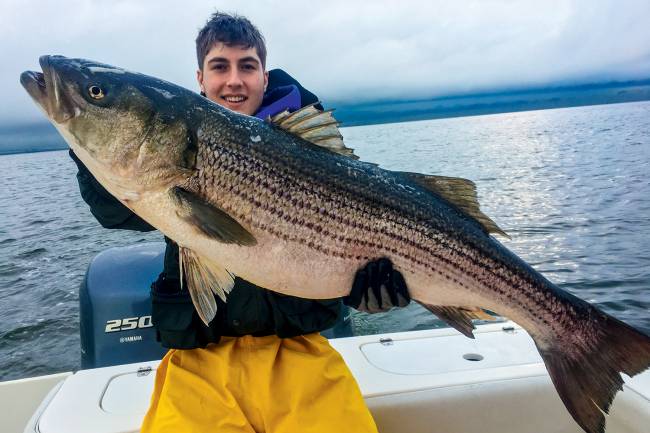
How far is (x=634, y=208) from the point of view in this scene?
15.8 meters

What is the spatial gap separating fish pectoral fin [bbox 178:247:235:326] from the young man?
1.65ft

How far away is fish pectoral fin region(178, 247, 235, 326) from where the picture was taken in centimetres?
271

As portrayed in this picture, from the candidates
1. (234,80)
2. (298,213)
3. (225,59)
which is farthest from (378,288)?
(225,59)

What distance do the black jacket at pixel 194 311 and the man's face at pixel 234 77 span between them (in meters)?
1.23

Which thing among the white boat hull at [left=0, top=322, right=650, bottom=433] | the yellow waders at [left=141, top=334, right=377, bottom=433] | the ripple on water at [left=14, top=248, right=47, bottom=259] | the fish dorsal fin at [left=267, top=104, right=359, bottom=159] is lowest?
the ripple on water at [left=14, top=248, right=47, bottom=259]

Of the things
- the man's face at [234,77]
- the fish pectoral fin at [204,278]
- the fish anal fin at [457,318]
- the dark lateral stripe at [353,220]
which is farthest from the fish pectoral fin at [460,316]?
the man's face at [234,77]

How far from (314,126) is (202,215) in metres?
0.87

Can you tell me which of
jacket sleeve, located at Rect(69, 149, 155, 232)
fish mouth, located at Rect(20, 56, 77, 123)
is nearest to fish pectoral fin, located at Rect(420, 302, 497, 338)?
jacket sleeve, located at Rect(69, 149, 155, 232)

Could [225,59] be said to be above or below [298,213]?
above

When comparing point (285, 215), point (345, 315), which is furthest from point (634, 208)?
point (285, 215)

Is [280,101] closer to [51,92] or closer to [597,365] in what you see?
[51,92]

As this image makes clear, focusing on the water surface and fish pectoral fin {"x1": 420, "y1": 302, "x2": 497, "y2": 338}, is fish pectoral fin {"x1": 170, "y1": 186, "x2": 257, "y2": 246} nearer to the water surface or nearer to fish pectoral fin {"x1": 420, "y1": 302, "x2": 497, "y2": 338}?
fish pectoral fin {"x1": 420, "y1": 302, "x2": 497, "y2": 338}

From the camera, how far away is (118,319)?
4.70m

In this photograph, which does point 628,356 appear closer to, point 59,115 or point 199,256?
point 199,256
